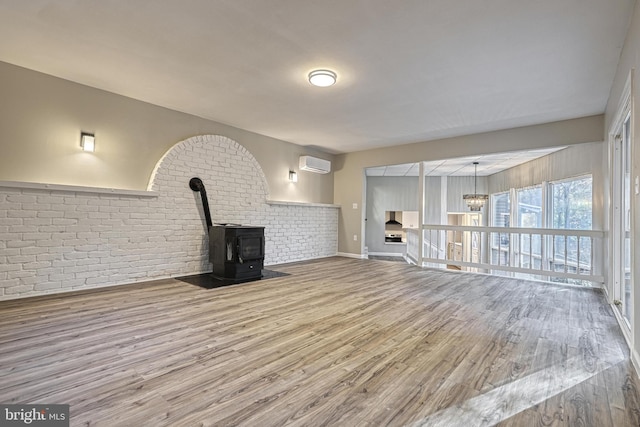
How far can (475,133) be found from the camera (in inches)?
219

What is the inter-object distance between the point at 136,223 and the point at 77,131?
1.30 meters

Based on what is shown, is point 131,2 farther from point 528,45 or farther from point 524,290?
point 524,290

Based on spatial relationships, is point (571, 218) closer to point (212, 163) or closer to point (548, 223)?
point (548, 223)

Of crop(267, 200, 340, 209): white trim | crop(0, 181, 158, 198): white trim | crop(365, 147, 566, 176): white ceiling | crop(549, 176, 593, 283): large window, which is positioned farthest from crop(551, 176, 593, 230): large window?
crop(0, 181, 158, 198): white trim

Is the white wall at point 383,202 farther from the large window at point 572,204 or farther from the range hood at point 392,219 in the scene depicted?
the large window at point 572,204

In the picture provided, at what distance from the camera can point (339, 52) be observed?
291 cm

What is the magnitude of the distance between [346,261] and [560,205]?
4.38m

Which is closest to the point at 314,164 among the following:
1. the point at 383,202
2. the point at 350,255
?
the point at 350,255

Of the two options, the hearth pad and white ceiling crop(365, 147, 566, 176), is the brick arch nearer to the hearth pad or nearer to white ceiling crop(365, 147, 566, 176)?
the hearth pad

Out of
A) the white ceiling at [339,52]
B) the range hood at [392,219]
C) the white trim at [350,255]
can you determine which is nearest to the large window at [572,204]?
the white ceiling at [339,52]

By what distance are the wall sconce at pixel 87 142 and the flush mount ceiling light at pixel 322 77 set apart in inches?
110

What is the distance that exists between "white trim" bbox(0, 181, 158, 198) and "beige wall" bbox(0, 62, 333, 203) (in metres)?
0.14

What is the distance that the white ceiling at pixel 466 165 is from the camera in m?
6.63

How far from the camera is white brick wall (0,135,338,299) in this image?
3330 mm
